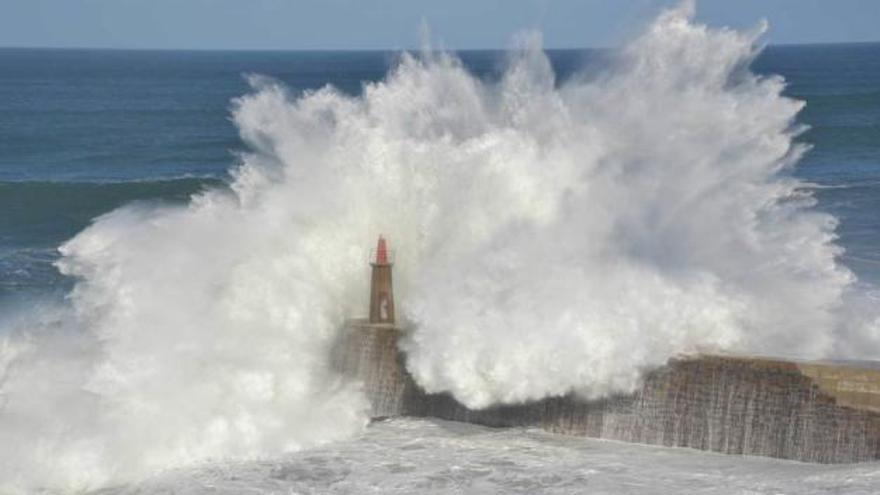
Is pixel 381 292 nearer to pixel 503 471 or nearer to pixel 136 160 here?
pixel 503 471

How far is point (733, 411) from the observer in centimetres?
1162

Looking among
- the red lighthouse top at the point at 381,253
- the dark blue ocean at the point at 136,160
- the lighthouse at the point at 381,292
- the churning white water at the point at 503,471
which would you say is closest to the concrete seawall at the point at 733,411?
the churning white water at the point at 503,471

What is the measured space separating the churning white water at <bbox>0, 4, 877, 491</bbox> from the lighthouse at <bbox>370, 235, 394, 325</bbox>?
0.39 m

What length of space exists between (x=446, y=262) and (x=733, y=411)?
11.1ft

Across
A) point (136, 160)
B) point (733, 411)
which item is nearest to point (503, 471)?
point (733, 411)

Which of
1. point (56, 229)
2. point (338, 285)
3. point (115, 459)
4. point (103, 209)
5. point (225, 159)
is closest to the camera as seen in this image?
point (115, 459)

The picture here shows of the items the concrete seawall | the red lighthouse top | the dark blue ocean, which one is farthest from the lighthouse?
the dark blue ocean

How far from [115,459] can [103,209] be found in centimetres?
1694

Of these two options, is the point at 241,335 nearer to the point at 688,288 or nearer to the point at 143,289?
the point at 143,289

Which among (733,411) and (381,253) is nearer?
(733,411)

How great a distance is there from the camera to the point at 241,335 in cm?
1313

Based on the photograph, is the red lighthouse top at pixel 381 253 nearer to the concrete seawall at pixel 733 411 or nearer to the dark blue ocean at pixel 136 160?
the concrete seawall at pixel 733 411

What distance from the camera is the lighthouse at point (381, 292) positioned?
525 inches

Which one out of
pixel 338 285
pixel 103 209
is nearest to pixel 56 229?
pixel 103 209
